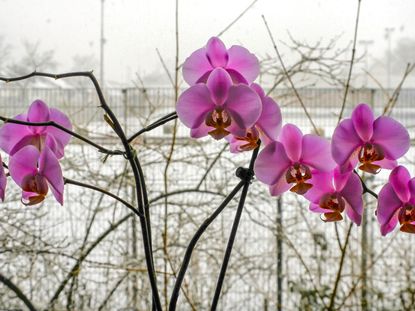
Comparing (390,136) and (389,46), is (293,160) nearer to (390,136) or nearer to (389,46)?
(390,136)

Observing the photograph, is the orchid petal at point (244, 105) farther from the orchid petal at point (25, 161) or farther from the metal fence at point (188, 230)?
the metal fence at point (188, 230)

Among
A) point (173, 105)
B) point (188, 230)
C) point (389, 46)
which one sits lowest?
point (188, 230)

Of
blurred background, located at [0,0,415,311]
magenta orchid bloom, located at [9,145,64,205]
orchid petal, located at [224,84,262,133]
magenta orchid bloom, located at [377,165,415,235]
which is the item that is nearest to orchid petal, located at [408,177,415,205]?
magenta orchid bloom, located at [377,165,415,235]

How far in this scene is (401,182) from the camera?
0.33 m

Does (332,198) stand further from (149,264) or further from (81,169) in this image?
(81,169)

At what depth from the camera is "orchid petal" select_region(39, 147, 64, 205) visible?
334mm

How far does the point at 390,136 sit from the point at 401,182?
0.10 feet

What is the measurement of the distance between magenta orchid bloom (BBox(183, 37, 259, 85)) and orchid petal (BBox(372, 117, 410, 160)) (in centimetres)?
8

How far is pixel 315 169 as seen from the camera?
0.34 m

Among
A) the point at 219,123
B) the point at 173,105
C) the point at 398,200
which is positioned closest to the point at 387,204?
the point at 398,200

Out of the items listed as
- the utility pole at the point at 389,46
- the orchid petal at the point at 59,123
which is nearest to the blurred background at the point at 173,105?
the utility pole at the point at 389,46

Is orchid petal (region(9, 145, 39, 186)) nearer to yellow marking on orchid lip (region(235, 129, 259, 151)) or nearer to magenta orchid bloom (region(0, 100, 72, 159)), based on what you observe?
magenta orchid bloom (region(0, 100, 72, 159))

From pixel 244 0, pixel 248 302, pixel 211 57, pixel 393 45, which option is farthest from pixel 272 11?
pixel 211 57

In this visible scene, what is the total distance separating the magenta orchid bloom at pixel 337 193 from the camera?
329 millimetres
